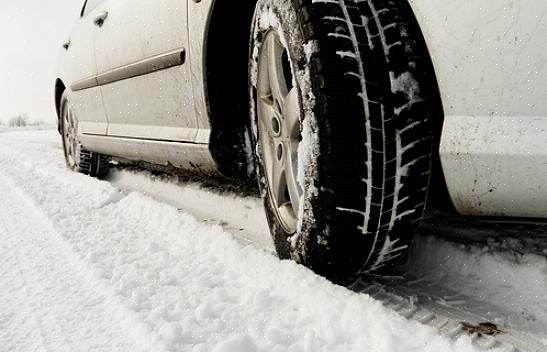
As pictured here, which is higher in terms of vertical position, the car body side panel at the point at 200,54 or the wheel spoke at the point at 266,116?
the car body side panel at the point at 200,54

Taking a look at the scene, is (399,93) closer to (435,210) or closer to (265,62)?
(265,62)

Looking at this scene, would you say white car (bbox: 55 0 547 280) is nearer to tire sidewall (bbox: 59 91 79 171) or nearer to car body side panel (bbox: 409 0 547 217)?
car body side panel (bbox: 409 0 547 217)

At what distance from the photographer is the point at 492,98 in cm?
102

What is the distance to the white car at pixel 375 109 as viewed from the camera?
994 millimetres

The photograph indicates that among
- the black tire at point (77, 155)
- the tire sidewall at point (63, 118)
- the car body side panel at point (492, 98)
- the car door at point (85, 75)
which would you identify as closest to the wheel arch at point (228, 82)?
the car body side panel at point (492, 98)

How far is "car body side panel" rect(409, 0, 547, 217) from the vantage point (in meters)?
0.95

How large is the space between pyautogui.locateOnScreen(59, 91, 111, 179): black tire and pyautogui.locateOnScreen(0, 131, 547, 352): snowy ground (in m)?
1.97

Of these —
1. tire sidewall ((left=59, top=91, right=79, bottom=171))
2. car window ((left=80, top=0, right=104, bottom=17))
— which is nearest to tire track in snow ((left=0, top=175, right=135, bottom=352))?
car window ((left=80, top=0, right=104, bottom=17))

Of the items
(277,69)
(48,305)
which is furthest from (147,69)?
(48,305)

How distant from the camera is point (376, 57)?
47.3 inches

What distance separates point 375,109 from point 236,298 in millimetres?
654

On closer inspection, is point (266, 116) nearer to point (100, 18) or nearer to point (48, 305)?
point (48, 305)

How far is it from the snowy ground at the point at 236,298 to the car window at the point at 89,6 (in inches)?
73.4

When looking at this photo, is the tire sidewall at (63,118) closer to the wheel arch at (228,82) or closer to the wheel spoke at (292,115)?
the wheel arch at (228,82)
